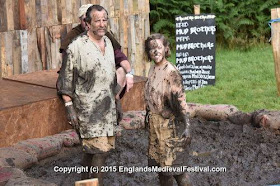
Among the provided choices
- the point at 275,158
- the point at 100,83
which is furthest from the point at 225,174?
the point at 100,83

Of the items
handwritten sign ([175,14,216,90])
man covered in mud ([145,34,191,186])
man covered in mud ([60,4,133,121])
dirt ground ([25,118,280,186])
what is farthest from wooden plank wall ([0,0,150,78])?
man covered in mud ([145,34,191,186])

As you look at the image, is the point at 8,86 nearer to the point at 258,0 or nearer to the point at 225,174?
the point at 225,174

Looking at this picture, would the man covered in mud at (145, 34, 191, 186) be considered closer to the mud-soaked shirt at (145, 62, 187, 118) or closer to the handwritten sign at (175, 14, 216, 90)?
the mud-soaked shirt at (145, 62, 187, 118)

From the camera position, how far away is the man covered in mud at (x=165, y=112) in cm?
487

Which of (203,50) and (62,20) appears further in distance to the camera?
(203,50)

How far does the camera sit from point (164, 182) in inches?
201

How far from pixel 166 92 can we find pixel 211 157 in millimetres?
1763

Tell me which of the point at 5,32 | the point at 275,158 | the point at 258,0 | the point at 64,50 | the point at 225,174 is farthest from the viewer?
the point at 258,0

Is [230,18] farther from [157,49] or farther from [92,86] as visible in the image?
[157,49]

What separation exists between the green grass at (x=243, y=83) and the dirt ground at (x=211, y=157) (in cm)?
209

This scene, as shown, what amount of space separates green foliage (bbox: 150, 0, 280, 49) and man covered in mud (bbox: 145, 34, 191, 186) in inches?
382

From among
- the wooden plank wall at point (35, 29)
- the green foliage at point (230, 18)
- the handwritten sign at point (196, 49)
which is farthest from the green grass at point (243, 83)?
the wooden plank wall at point (35, 29)

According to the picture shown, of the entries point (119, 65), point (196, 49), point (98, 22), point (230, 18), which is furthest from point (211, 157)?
point (230, 18)

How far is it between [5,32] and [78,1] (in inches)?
55.6
